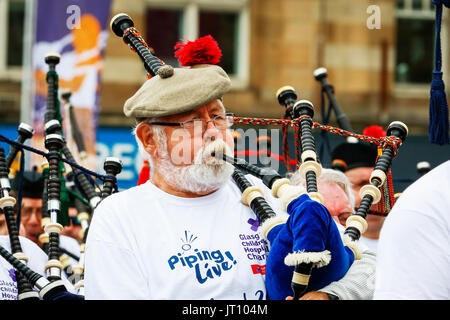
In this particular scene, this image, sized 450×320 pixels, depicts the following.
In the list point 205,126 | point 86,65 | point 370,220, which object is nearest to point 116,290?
point 205,126

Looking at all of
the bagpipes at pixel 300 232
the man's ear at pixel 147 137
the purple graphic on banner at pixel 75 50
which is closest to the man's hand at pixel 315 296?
the bagpipes at pixel 300 232

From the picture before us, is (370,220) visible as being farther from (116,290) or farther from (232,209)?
(116,290)

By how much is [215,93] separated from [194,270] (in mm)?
738

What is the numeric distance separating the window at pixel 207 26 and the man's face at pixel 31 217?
5909 millimetres

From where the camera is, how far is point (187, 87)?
311cm

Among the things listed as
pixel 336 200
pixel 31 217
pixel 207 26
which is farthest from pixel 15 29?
pixel 336 200

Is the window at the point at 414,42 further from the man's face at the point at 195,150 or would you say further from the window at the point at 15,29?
the man's face at the point at 195,150

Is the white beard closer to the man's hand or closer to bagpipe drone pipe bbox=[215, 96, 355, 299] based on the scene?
bagpipe drone pipe bbox=[215, 96, 355, 299]

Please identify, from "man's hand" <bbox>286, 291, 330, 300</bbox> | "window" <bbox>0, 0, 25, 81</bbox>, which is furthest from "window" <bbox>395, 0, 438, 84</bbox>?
"man's hand" <bbox>286, 291, 330, 300</bbox>

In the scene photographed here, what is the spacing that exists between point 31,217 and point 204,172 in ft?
7.98

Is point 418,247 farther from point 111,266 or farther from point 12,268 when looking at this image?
point 12,268

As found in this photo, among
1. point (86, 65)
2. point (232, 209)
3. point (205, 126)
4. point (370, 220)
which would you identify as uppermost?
point (86, 65)
